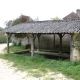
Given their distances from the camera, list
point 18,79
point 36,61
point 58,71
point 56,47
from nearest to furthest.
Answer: point 18,79
point 58,71
point 36,61
point 56,47

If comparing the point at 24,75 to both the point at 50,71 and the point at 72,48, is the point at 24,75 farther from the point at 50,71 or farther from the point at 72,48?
the point at 72,48

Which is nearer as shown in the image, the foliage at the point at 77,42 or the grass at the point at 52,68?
the grass at the point at 52,68

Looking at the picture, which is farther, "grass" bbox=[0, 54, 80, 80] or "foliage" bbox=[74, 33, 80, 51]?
"foliage" bbox=[74, 33, 80, 51]

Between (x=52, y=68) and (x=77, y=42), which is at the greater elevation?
(x=77, y=42)

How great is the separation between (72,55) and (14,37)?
51.0 feet

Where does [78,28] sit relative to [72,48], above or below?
above

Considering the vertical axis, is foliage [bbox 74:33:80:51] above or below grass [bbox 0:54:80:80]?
above

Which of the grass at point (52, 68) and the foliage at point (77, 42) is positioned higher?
the foliage at point (77, 42)

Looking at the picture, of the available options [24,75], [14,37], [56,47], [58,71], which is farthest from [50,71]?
[14,37]

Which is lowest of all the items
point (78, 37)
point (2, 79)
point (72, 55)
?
point (2, 79)

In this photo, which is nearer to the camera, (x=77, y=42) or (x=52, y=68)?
(x=52, y=68)

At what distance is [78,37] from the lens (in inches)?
491

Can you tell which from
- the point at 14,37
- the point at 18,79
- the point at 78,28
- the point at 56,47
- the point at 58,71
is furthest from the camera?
the point at 14,37

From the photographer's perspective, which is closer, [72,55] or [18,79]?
[18,79]
